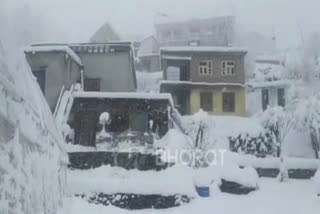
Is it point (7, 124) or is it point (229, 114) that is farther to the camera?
point (229, 114)

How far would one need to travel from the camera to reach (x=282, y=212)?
13.7ft

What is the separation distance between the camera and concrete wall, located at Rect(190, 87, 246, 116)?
9508mm

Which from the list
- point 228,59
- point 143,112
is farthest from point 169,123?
point 228,59

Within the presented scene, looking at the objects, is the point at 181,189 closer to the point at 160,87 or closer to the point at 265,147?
the point at 265,147

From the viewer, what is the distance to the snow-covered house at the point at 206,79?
31.2 feet

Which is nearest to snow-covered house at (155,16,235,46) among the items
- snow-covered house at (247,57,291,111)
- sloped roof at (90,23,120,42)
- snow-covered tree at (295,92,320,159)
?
snow-covered house at (247,57,291,111)

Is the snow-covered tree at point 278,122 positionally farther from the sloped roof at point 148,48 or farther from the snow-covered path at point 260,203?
the sloped roof at point 148,48

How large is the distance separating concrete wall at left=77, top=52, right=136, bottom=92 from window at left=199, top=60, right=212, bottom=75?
1.56m

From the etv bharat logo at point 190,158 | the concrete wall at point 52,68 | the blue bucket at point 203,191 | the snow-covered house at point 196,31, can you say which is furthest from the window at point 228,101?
the blue bucket at point 203,191

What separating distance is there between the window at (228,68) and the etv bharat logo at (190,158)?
12.3 ft

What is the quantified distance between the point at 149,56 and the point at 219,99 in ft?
11.8

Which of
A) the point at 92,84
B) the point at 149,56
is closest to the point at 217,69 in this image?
the point at 92,84

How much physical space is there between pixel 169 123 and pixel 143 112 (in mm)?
471

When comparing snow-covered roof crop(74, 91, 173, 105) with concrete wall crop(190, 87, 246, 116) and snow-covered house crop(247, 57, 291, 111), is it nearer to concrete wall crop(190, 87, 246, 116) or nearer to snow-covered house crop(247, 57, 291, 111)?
concrete wall crop(190, 87, 246, 116)
